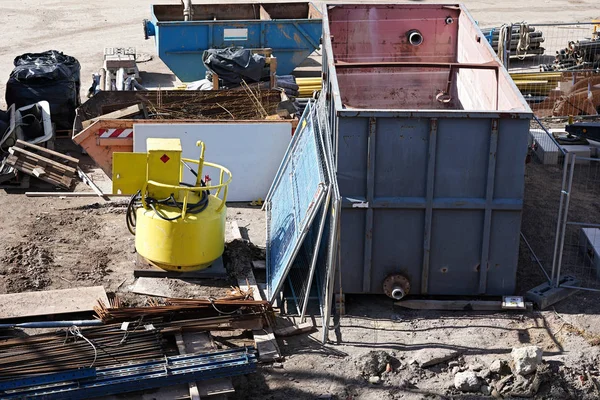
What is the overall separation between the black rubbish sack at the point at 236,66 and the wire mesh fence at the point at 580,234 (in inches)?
204

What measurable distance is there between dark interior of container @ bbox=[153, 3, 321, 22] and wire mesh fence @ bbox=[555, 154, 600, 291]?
7.76 m

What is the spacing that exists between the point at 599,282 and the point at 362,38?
5475 mm

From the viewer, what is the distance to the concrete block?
8.77 m

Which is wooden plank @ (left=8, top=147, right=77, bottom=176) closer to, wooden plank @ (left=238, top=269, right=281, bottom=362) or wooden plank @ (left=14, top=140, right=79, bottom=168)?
wooden plank @ (left=14, top=140, right=79, bottom=168)

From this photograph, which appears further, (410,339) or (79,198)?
(79,198)

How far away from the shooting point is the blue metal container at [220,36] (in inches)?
→ 645

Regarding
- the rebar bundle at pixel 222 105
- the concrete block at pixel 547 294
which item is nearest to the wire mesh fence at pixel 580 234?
the concrete block at pixel 547 294

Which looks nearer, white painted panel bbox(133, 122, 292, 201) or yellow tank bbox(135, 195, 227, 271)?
yellow tank bbox(135, 195, 227, 271)

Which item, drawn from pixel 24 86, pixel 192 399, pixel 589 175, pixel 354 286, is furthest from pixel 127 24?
pixel 192 399

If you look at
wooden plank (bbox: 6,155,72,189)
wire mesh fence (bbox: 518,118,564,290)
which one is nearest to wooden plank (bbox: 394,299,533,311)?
wire mesh fence (bbox: 518,118,564,290)

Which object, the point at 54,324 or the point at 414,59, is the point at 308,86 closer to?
the point at 414,59

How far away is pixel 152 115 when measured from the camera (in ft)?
40.8

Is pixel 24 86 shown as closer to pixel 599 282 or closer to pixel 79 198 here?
pixel 79 198

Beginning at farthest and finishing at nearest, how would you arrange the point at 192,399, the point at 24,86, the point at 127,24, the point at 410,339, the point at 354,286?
the point at 127,24
the point at 24,86
the point at 354,286
the point at 410,339
the point at 192,399
